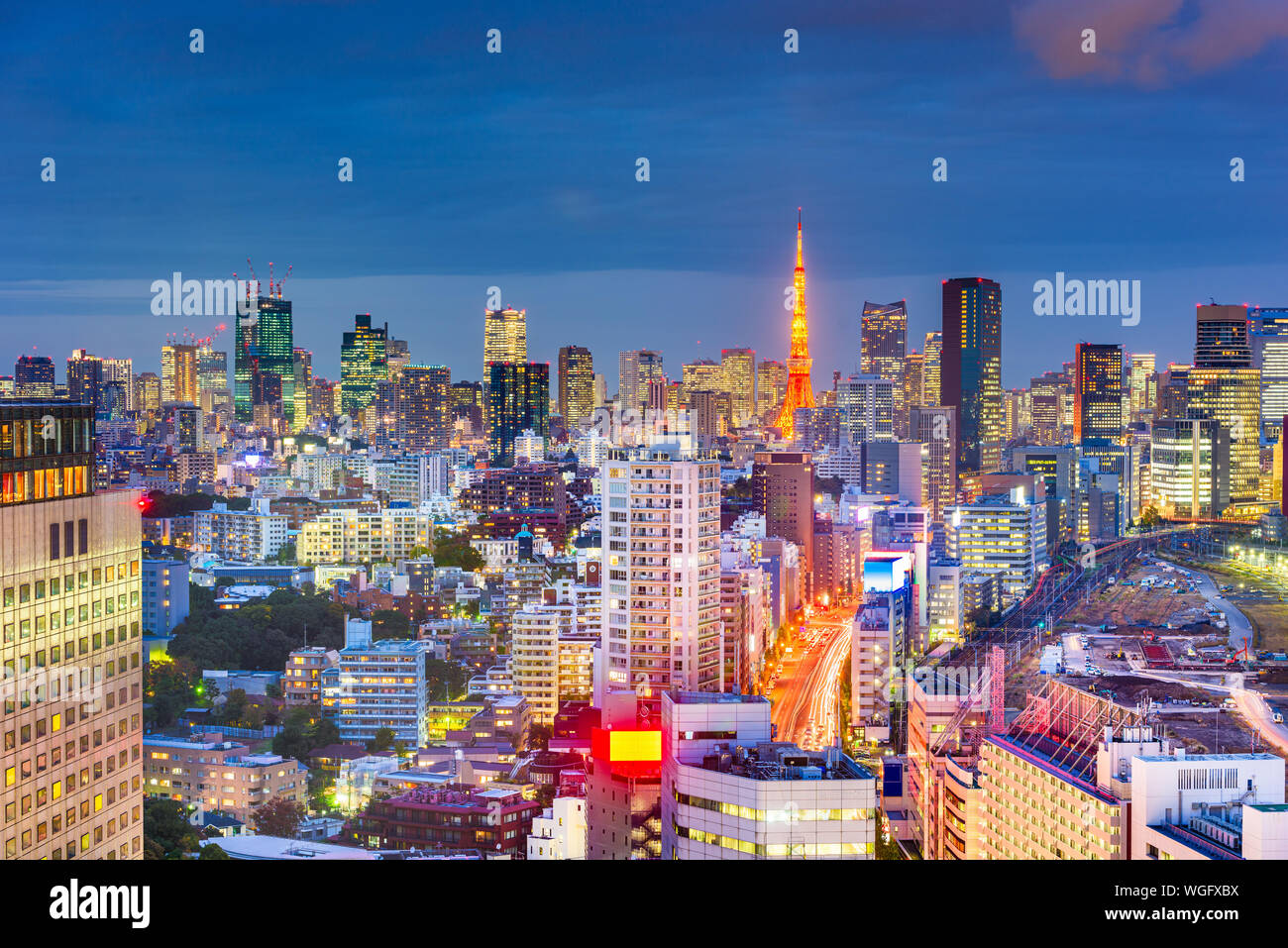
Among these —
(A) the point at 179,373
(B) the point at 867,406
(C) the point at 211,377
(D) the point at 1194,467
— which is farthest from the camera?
(B) the point at 867,406

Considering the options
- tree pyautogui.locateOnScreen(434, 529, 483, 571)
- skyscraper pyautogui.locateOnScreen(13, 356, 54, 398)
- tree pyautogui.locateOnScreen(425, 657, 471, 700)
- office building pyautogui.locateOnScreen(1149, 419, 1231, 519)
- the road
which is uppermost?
skyscraper pyautogui.locateOnScreen(13, 356, 54, 398)

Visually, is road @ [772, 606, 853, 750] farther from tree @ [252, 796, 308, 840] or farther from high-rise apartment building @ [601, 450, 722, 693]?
tree @ [252, 796, 308, 840]

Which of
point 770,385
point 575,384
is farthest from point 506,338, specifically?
point 770,385

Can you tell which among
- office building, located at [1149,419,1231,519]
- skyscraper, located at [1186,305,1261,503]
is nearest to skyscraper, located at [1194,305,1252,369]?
skyscraper, located at [1186,305,1261,503]

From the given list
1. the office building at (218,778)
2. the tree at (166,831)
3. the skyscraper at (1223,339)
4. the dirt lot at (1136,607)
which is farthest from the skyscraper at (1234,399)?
the tree at (166,831)

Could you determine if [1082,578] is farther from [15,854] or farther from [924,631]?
[15,854]

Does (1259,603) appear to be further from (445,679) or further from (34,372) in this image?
(34,372)
